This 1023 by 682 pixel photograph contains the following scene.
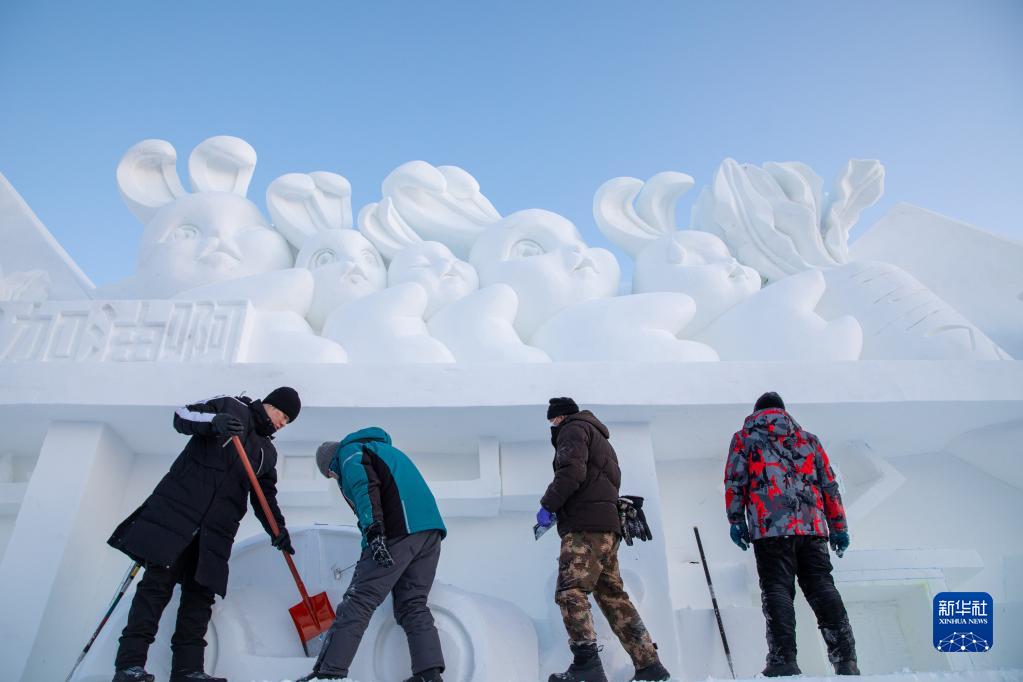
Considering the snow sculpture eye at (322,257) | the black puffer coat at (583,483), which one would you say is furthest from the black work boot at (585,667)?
the snow sculpture eye at (322,257)

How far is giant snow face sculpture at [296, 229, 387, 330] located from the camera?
5543 mm

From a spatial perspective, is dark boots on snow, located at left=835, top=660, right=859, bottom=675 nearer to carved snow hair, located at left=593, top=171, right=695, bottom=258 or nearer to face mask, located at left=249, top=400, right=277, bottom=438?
face mask, located at left=249, top=400, right=277, bottom=438

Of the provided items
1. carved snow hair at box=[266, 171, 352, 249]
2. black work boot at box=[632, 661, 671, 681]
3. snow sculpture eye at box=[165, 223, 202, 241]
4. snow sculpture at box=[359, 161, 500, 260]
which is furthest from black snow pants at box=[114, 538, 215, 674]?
snow sculpture at box=[359, 161, 500, 260]

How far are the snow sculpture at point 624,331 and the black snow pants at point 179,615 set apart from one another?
2700 mm

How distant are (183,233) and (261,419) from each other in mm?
3072

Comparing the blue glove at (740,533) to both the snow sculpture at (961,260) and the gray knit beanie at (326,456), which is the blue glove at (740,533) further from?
the snow sculpture at (961,260)

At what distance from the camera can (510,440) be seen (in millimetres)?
4598

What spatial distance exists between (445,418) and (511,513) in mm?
674

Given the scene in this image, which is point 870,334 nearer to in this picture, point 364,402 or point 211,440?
point 364,402

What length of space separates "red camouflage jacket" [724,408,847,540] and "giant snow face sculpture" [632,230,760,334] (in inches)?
86.4

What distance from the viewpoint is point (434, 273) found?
563cm

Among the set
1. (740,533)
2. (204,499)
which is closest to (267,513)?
(204,499)

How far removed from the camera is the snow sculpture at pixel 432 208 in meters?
6.30

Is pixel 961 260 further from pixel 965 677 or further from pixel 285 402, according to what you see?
pixel 285 402
